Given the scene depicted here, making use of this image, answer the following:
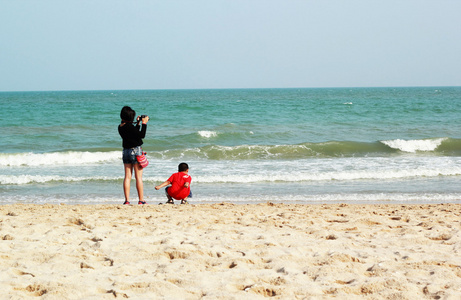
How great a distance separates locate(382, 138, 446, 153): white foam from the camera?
56.1 feet

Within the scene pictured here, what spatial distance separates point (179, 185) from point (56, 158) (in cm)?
853

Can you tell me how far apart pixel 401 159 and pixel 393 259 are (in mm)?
10767

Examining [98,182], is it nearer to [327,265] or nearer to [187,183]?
[187,183]

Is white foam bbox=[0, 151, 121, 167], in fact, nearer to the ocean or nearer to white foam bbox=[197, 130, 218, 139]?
the ocean

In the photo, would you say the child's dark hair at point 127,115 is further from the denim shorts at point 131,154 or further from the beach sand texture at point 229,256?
the beach sand texture at point 229,256

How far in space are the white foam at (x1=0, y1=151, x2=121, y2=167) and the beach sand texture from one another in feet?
27.1

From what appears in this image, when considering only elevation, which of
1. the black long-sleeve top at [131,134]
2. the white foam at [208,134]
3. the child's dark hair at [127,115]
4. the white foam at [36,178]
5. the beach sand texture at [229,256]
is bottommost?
the white foam at [36,178]

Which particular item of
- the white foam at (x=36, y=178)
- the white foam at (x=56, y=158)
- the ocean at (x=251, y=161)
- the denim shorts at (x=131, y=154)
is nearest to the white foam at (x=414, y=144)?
the ocean at (x=251, y=161)

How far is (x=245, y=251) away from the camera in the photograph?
4402 millimetres

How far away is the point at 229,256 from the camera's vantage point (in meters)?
4.25

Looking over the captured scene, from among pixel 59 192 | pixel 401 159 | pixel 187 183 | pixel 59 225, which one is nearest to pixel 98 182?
pixel 59 192

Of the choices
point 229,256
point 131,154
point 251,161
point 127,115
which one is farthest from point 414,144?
point 229,256

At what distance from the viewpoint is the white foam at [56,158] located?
556 inches

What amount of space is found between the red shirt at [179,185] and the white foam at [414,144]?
11725mm
